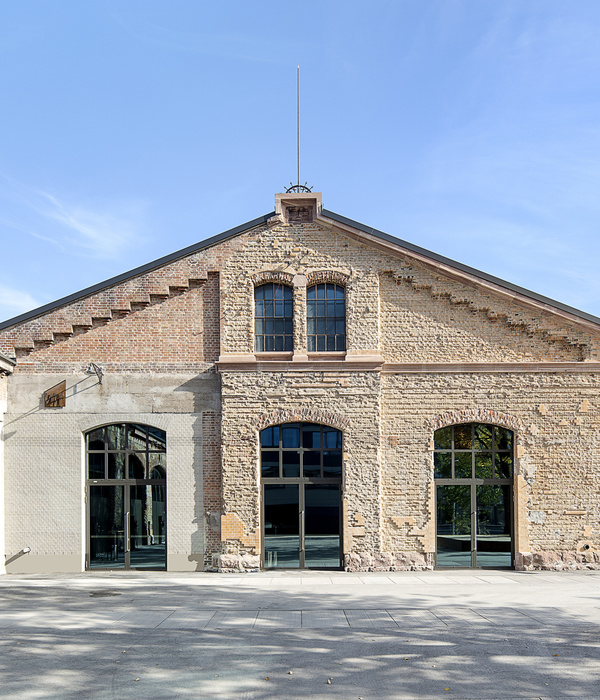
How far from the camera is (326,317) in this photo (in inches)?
682

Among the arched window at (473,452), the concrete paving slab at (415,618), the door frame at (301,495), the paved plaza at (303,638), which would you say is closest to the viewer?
the paved plaza at (303,638)

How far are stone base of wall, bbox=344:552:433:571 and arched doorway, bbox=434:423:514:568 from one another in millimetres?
779

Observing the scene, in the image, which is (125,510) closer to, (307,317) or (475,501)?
(307,317)

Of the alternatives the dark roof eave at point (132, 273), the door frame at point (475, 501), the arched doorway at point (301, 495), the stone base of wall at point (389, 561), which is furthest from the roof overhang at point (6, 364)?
the door frame at point (475, 501)

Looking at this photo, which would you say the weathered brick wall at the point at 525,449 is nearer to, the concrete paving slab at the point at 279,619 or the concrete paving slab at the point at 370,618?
the concrete paving slab at the point at 370,618

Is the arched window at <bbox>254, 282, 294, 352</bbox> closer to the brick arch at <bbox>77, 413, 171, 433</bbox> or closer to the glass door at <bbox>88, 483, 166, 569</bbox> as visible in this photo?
the brick arch at <bbox>77, 413, 171, 433</bbox>

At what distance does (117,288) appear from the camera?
17344 mm

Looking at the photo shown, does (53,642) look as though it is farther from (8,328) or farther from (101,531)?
(8,328)

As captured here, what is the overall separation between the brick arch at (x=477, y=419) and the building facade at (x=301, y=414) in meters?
0.04

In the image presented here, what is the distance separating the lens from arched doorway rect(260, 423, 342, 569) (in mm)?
16828

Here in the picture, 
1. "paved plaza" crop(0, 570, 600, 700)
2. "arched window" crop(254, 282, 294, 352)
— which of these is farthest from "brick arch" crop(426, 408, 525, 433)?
"arched window" crop(254, 282, 294, 352)

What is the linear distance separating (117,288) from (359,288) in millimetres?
6072

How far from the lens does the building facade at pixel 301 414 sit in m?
16.7

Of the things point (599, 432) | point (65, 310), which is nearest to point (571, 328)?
point (599, 432)
